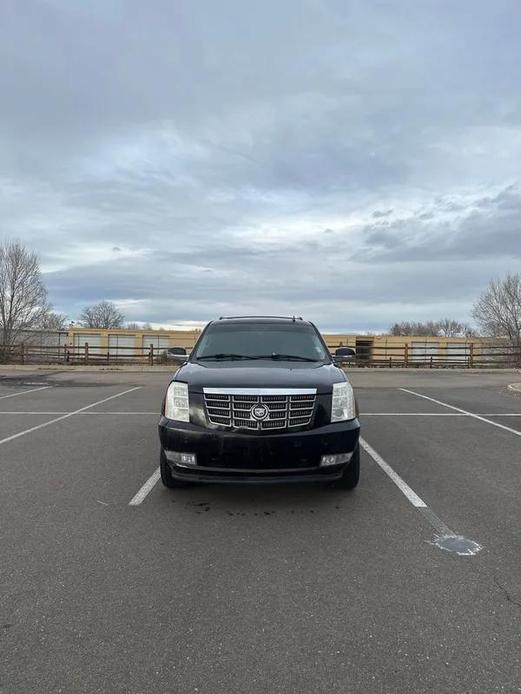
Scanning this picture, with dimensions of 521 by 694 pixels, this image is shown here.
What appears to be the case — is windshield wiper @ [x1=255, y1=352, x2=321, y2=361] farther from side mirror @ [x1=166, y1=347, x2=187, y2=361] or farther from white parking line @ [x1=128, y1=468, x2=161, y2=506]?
white parking line @ [x1=128, y1=468, x2=161, y2=506]

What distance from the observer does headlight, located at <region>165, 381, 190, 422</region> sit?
184 inches

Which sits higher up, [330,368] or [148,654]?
[330,368]

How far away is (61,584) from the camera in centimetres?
336

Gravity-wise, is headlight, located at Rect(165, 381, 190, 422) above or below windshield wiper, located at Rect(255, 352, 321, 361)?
below

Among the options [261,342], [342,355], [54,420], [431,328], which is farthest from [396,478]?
[431,328]

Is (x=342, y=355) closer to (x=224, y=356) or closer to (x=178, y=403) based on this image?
(x=224, y=356)

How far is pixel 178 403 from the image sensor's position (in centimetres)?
476

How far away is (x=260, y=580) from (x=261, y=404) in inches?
59.1

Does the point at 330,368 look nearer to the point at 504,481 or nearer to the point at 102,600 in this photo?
the point at 504,481

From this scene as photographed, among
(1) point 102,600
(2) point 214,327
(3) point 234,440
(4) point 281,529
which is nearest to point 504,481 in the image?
(4) point 281,529

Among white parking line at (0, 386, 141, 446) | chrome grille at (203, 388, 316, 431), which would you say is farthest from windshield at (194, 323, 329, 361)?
white parking line at (0, 386, 141, 446)

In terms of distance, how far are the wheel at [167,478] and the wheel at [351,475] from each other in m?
1.56

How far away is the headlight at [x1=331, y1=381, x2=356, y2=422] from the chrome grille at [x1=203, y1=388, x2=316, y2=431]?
0.24 meters

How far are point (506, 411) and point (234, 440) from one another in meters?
8.99
